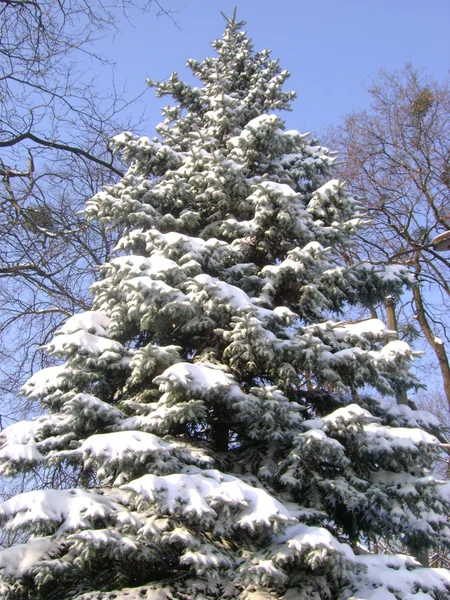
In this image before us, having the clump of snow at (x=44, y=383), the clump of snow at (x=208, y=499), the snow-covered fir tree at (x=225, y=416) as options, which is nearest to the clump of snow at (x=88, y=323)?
the snow-covered fir tree at (x=225, y=416)

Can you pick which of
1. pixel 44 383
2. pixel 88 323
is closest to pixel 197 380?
pixel 88 323

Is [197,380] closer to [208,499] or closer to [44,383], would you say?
[208,499]

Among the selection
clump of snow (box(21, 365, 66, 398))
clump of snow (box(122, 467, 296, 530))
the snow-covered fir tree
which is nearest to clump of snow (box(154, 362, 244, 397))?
the snow-covered fir tree

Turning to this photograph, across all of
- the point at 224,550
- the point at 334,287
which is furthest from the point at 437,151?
the point at 224,550

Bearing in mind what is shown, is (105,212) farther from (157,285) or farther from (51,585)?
(51,585)

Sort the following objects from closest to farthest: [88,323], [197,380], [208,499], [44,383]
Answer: [208,499] → [197,380] → [44,383] → [88,323]

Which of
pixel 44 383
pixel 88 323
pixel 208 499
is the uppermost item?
pixel 88 323

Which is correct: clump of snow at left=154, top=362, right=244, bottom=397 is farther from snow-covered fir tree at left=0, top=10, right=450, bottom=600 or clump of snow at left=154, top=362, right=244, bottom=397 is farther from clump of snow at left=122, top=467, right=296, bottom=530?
clump of snow at left=122, top=467, right=296, bottom=530

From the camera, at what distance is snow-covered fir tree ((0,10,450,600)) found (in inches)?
152

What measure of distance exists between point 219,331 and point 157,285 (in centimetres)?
75

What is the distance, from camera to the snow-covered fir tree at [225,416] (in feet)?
12.7

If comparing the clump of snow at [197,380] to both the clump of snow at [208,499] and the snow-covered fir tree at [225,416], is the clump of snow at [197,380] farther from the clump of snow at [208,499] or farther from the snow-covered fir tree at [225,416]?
the clump of snow at [208,499]

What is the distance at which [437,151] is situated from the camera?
1266cm

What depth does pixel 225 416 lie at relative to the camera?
5422 millimetres
